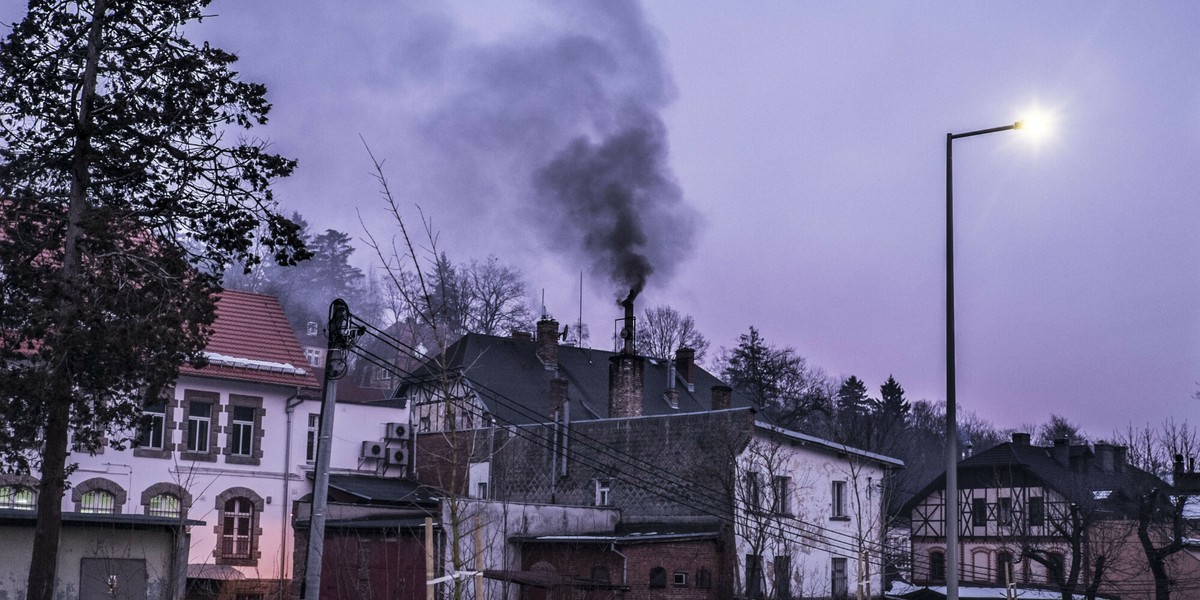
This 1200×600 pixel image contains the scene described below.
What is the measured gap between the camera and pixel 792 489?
125ft

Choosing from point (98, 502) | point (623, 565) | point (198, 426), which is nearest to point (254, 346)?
point (198, 426)

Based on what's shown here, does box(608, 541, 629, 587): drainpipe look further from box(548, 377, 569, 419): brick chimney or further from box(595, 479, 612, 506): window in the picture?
box(548, 377, 569, 419): brick chimney

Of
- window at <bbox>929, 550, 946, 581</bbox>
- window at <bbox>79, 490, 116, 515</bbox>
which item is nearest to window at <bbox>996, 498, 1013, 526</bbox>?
window at <bbox>929, 550, 946, 581</bbox>

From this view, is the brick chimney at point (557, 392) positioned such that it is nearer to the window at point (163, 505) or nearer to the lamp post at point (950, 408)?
the window at point (163, 505)

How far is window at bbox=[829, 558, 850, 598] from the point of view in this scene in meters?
39.3

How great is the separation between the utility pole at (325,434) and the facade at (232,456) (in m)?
19.7

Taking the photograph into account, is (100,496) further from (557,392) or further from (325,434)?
(325,434)

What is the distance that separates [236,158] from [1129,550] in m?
46.2

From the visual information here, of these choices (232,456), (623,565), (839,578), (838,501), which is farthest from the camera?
(838,501)

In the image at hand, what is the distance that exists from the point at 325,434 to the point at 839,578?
27906mm

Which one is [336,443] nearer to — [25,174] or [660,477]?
[660,477]

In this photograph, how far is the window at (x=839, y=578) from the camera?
39344 mm

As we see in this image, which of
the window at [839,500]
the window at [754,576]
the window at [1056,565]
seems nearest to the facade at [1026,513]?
the window at [1056,565]

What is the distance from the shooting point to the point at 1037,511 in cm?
5478
